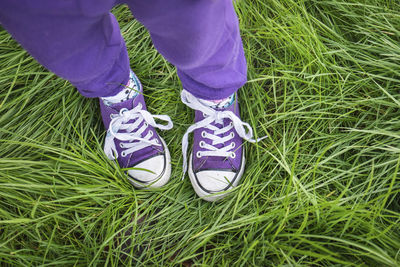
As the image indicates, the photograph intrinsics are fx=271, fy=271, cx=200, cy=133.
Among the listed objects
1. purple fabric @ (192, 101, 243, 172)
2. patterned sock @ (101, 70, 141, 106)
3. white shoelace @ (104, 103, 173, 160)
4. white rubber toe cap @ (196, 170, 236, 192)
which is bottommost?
white rubber toe cap @ (196, 170, 236, 192)

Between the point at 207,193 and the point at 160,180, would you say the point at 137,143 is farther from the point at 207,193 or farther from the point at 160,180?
the point at 207,193

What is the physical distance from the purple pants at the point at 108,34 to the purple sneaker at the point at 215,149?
0.46ft

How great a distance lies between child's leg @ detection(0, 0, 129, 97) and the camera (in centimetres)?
40

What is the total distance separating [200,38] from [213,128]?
39cm

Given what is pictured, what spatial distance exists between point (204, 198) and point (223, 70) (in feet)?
1.26

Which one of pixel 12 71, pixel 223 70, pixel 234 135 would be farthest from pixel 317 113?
pixel 12 71

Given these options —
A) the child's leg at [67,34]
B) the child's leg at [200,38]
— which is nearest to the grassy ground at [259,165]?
the child's leg at [200,38]

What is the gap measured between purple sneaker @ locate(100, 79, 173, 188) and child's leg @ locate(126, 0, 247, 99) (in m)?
0.23

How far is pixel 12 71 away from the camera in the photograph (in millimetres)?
958

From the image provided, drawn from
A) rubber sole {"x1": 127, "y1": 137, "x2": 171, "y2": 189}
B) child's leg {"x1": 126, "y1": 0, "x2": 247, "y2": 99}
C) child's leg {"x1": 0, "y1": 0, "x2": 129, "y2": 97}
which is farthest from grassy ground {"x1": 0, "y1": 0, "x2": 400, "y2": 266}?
child's leg {"x1": 0, "y1": 0, "x2": 129, "y2": 97}

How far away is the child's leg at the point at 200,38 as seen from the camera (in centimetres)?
44

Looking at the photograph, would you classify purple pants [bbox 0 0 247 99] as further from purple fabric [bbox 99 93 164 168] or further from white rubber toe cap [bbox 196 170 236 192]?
white rubber toe cap [bbox 196 170 236 192]

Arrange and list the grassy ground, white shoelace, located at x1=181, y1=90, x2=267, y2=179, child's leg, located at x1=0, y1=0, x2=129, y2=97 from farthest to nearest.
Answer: white shoelace, located at x1=181, y1=90, x2=267, y2=179 < the grassy ground < child's leg, located at x1=0, y1=0, x2=129, y2=97

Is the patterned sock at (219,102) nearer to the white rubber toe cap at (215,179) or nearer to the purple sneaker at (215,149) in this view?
the purple sneaker at (215,149)
